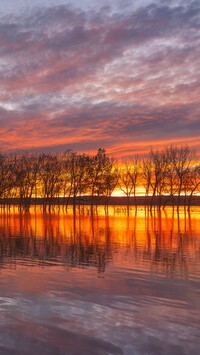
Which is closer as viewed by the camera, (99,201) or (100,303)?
(100,303)

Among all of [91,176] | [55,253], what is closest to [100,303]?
[55,253]

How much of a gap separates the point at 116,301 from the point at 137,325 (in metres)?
1.52

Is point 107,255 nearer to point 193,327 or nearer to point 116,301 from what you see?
point 116,301

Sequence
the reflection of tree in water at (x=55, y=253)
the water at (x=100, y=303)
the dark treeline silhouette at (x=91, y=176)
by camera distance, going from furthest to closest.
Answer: the dark treeline silhouette at (x=91, y=176)
the reflection of tree in water at (x=55, y=253)
the water at (x=100, y=303)

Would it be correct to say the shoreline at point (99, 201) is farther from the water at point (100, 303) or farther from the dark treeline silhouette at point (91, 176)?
the water at point (100, 303)

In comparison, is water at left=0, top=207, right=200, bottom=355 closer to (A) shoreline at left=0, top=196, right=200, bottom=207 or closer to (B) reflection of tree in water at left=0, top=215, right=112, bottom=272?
(B) reflection of tree in water at left=0, top=215, right=112, bottom=272

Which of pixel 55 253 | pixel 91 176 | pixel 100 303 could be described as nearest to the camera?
pixel 100 303

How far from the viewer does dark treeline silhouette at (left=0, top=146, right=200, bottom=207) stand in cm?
7900

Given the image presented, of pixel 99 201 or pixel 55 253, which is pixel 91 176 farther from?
pixel 55 253

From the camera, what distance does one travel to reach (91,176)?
84188 mm

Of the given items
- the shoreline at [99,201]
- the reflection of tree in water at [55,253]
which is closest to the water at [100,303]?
the reflection of tree in water at [55,253]

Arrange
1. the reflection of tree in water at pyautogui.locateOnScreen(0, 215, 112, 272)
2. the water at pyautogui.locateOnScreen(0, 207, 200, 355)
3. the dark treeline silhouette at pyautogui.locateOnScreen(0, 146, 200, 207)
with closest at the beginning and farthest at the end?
the water at pyautogui.locateOnScreen(0, 207, 200, 355) < the reflection of tree in water at pyautogui.locateOnScreen(0, 215, 112, 272) < the dark treeline silhouette at pyautogui.locateOnScreen(0, 146, 200, 207)

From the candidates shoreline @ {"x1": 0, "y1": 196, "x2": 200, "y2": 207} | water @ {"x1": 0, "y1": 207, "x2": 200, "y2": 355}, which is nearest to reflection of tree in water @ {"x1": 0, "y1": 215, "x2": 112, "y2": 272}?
water @ {"x1": 0, "y1": 207, "x2": 200, "y2": 355}

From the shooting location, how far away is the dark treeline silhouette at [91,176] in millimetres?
79000
